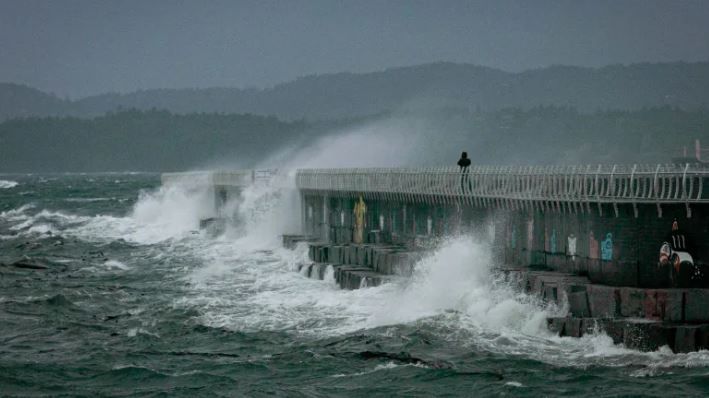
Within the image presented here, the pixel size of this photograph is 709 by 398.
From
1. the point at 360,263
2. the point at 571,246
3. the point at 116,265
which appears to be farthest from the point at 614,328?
the point at 116,265

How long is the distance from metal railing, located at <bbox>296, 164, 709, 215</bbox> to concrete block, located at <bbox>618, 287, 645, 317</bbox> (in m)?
2.04

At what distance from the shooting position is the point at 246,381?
20.2 m

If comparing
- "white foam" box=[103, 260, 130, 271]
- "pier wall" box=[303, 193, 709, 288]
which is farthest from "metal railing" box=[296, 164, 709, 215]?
"white foam" box=[103, 260, 130, 271]

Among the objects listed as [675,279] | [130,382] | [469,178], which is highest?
[469,178]

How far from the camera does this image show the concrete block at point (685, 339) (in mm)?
20188

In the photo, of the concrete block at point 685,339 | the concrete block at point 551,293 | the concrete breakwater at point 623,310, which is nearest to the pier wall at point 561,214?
the concrete breakwater at point 623,310

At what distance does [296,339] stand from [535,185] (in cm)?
846

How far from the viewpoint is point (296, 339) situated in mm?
23953

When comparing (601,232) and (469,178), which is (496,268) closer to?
(601,232)

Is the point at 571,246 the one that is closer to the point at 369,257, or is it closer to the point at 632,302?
the point at 632,302

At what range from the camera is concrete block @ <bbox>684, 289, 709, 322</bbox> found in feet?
69.2

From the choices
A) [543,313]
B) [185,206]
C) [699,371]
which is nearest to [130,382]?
[543,313]

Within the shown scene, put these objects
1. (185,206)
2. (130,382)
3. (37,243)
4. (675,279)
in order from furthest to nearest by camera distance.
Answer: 1. (185,206)
2. (37,243)
3. (675,279)
4. (130,382)

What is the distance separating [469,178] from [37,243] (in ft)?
91.7
